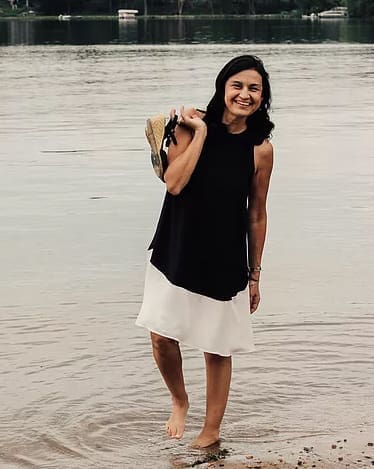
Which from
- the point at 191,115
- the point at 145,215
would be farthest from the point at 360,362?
the point at 145,215

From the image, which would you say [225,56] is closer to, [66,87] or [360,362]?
[66,87]

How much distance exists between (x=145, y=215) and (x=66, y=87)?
2074 cm

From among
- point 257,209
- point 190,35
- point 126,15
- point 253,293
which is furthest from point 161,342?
point 126,15

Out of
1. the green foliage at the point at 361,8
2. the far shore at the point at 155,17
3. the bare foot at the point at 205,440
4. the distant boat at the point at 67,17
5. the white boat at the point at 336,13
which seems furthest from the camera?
the far shore at the point at 155,17

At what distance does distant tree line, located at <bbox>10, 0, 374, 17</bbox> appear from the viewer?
150m

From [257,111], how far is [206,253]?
0.64m

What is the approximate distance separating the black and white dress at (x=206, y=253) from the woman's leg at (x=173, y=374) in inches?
5.4

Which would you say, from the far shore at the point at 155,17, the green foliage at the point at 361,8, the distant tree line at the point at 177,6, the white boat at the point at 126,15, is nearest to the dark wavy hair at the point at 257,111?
the green foliage at the point at 361,8

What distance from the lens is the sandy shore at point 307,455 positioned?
535cm

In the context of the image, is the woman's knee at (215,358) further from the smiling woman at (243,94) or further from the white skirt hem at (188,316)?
the smiling woman at (243,94)

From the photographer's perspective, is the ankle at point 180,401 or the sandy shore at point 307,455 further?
the ankle at point 180,401

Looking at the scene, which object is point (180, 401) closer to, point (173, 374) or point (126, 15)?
point (173, 374)

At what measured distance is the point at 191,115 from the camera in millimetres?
5281

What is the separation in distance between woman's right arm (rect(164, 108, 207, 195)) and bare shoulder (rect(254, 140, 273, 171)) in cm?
28
